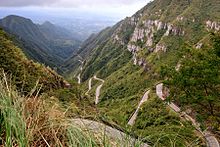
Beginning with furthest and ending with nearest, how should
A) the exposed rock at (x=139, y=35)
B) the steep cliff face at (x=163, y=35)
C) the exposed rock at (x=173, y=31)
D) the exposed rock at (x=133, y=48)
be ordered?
the exposed rock at (x=139, y=35) → the exposed rock at (x=133, y=48) → the exposed rock at (x=173, y=31) → the steep cliff face at (x=163, y=35)

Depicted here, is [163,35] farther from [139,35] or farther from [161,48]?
[139,35]

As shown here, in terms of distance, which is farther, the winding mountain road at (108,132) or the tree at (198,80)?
the tree at (198,80)

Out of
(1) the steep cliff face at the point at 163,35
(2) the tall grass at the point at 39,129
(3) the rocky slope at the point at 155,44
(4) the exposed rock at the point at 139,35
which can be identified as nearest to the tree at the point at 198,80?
(2) the tall grass at the point at 39,129

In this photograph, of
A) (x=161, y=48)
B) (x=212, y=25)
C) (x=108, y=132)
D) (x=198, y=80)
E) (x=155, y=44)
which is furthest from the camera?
(x=155, y=44)

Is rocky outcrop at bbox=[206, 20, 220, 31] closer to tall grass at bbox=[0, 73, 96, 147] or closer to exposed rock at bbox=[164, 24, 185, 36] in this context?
exposed rock at bbox=[164, 24, 185, 36]

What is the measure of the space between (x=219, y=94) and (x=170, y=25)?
→ 98.6m

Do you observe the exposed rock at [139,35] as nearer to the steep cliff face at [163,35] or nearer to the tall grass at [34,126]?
the steep cliff face at [163,35]

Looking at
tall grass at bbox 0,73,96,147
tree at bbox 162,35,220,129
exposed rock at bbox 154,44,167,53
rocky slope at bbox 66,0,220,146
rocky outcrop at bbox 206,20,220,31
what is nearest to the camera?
tall grass at bbox 0,73,96,147

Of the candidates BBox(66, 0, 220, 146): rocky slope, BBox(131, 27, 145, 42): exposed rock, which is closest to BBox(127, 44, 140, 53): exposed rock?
BBox(66, 0, 220, 146): rocky slope

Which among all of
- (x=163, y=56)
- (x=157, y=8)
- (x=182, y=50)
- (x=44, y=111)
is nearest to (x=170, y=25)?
(x=163, y=56)

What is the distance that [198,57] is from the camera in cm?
1428

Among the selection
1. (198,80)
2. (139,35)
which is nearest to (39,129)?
(198,80)

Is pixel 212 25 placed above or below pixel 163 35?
above

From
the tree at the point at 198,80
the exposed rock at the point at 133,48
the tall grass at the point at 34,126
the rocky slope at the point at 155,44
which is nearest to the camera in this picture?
the tall grass at the point at 34,126
